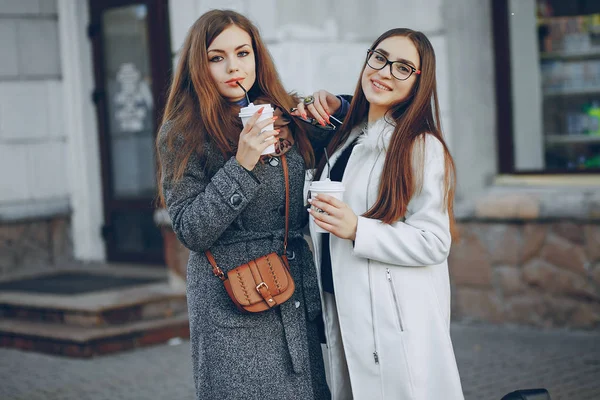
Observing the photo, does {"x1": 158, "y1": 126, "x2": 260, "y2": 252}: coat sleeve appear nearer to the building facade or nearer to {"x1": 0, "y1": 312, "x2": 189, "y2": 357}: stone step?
the building facade

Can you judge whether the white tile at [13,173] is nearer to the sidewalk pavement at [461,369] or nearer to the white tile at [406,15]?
the sidewalk pavement at [461,369]

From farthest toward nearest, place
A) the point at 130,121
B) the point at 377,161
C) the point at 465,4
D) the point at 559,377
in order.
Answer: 1. the point at 130,121
2. the point at 465,4
3. the point at 559,377
4. the point at 377,161

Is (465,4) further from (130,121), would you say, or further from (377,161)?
(377,161)

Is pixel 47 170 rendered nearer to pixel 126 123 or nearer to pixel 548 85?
pixel 126 123

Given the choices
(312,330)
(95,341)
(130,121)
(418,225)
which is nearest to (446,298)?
(418,225)

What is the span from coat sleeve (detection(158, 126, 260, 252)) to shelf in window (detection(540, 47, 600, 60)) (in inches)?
177

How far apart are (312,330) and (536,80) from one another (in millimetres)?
4302

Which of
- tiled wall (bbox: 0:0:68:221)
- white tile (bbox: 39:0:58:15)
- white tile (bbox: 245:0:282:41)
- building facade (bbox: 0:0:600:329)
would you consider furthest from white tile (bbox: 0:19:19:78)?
white tile (bbox: 245:0:282:41)

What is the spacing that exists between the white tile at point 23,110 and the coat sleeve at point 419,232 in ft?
20.6

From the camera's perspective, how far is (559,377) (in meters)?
5.32

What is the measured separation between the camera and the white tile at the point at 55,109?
8617 millimetres

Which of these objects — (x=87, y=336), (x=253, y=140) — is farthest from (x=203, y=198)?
(x=87, y=336)

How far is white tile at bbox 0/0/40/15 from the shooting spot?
8.37m

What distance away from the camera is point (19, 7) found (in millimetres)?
8445
